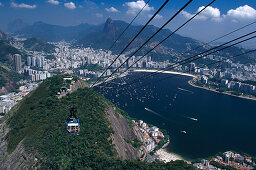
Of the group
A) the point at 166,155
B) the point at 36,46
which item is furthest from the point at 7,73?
the point at 36,46

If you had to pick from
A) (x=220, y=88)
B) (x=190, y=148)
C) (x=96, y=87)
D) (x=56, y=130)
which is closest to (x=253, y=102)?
(x=220, y=88)

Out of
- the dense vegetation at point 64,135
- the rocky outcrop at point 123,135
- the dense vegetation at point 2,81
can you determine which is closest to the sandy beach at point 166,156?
the rocky outcrop at point 123,135

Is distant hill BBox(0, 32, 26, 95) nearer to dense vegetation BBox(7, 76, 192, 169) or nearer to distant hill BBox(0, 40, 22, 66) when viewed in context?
distant hill BBox(0, 40, 22, 66)

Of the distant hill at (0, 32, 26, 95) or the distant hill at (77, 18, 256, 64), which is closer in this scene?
the distant hill at (0, 32, 26, 95)

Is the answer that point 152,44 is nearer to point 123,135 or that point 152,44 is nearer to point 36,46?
point 36,46

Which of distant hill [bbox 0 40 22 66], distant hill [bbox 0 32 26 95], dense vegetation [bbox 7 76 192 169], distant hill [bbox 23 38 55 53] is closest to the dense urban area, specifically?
distant hill [bbox 0 32 26 95]

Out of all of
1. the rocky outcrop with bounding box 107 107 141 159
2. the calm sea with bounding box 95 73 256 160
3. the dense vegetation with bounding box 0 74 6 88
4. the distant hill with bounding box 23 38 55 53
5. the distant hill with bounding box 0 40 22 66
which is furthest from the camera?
the distant hill with bounding box 23 38 55 53

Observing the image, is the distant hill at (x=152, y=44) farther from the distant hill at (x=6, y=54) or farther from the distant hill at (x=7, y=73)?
the distant hill at (x=7, y=73)
